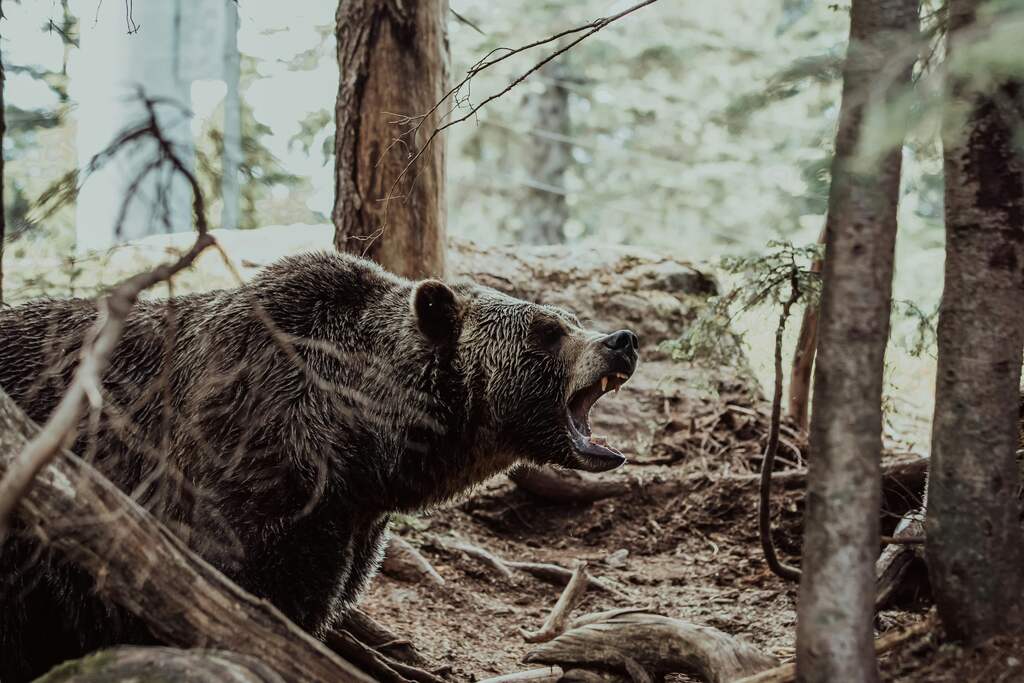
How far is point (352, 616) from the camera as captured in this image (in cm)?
538

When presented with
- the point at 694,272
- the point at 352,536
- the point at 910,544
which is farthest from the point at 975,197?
the point at 694,272

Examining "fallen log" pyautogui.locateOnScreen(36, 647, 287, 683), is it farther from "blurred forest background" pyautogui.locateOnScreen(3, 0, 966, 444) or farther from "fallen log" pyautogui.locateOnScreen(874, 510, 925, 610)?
"blurred forest background" pyautogui.locateOnScreen(3, 0, 966, 444)

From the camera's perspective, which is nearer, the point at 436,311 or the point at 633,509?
the point at 436,311

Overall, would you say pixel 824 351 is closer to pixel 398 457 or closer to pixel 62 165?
pixel 398 457

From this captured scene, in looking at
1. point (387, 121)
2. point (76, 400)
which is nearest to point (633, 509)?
point (387, 121)

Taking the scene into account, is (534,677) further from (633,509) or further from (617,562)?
(633,509)

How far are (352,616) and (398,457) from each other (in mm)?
1341

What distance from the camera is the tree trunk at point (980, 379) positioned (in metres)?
3.18

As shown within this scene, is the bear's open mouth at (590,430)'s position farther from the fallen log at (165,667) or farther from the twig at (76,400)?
the twig at (76,400)

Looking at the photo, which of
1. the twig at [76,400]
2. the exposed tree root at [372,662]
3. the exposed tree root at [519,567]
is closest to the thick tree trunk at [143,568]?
the twig at [76,400]

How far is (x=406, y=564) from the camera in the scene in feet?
21.8

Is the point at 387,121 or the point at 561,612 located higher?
the point at 387,121

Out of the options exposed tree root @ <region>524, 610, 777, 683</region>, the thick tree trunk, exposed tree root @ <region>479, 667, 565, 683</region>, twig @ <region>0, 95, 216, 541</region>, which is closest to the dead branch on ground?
exposed tree root @ <region>524, 610, 777, 683</region>

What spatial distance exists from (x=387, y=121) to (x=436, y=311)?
2142 millimetres
